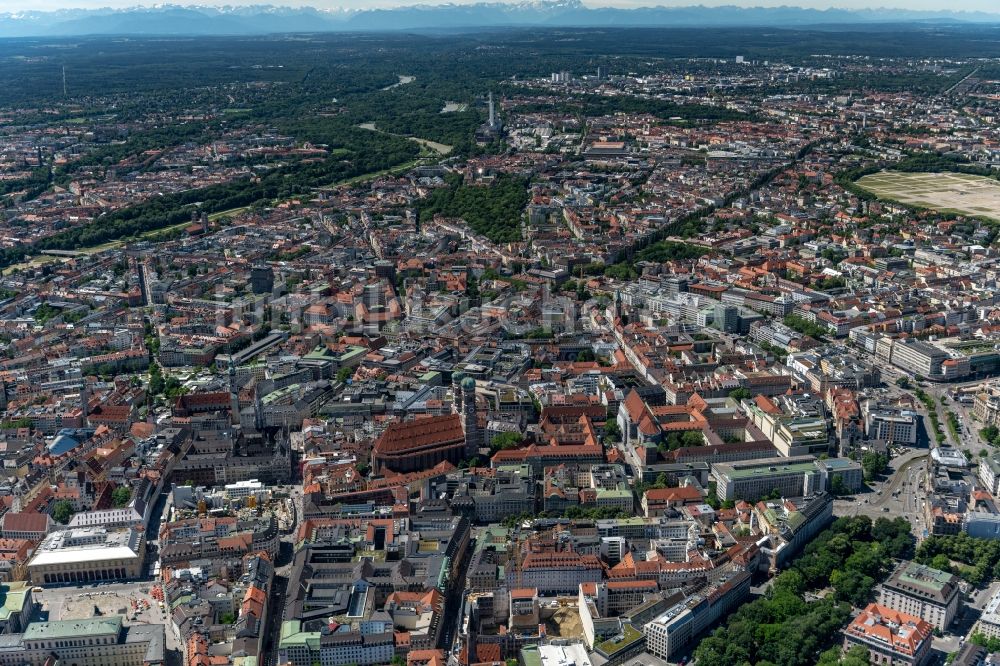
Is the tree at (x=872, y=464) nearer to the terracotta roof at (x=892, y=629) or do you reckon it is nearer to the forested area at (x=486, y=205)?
the terracotta roof at (x=892, y=629)

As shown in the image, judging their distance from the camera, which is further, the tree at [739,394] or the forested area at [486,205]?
the forested area at [486,205]

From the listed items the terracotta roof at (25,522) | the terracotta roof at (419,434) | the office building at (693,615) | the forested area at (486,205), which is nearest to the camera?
the office building at (693,615)

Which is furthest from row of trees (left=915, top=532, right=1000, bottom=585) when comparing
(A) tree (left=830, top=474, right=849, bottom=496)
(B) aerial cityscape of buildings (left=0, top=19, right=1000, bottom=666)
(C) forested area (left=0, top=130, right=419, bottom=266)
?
(C) forested area (left=0, top=130, right=419, bottom=266)

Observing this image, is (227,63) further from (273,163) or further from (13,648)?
(13,648)

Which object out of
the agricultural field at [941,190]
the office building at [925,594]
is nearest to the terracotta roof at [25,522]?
the office building at [925,594]

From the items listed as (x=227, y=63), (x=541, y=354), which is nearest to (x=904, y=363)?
(x=541, y=354)

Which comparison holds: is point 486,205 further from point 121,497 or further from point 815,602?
point 815,602
